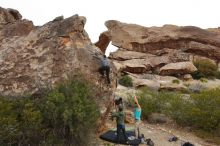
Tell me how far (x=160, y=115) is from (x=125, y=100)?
345cm

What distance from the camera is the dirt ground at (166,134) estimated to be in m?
17.9

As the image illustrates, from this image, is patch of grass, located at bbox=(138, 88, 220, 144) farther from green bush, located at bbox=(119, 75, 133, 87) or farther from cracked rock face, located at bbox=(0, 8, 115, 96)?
green bush, located at bbox=(119, 75, 133, 87)

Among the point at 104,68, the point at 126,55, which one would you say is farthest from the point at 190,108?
the point at 126,55

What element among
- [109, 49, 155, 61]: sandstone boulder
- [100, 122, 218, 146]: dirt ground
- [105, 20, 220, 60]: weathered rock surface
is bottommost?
[100, 122, 218, 146]: dirt ground

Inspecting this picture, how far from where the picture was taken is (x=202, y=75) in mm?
42344

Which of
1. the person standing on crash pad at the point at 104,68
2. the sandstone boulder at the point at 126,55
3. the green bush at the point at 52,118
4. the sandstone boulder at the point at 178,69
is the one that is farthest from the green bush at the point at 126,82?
the green bush at the point at 52,118

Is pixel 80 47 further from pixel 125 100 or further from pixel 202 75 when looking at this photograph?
Answer: pixel 202 75

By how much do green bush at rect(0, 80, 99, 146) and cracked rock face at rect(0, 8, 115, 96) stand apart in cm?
83

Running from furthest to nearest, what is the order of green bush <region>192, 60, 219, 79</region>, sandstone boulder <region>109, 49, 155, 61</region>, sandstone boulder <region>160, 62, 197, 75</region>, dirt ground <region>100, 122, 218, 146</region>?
sandstone boulder <region>109, 49, 155, 61</region> < green bush <region>192, 60, 219, 79</region> < sandstone boulder <region>160, 62, 197, 75</region> < dirt ground <region>100, 122, 218, 146</region>

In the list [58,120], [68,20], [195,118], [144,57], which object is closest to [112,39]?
[144,57]

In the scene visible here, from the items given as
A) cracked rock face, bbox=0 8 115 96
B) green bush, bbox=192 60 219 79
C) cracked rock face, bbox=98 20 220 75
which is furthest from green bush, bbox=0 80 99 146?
cracked rock face, bbox=98 20 220 75

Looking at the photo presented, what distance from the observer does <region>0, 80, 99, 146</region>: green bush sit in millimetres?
13570

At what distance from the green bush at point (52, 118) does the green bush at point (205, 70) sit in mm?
29170

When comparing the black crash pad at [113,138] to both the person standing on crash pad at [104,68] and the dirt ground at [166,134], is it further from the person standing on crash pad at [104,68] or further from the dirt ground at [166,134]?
the person standing on crash pad at [104,68]
